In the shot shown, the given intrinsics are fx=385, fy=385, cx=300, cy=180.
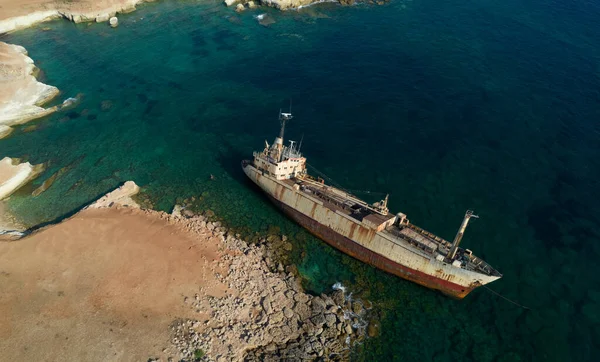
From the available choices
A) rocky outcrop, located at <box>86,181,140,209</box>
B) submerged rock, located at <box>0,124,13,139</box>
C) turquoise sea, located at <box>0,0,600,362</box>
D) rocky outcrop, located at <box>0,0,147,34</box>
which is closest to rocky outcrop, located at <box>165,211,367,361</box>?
turquoise sea, located at <box>0,0,600,362</box>

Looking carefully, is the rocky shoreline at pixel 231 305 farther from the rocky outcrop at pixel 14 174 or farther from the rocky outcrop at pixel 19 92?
the rocky outcrop at pixel 19 92

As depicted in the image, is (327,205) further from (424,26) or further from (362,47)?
(424,26)

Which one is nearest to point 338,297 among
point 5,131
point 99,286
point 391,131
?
point 99,286

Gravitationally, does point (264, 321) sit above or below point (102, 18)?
below

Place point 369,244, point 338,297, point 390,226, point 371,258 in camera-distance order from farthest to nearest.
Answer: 1. point 390,226
2. point 371,258
3. point 369,244
4. point 338,297

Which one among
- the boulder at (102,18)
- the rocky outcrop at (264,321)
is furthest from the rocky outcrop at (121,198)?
the boulder at (102,18)

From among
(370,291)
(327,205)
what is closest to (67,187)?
(327,205)

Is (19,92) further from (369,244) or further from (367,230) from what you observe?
(369,244)

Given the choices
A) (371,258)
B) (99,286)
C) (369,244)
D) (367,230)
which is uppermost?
(367,230)
